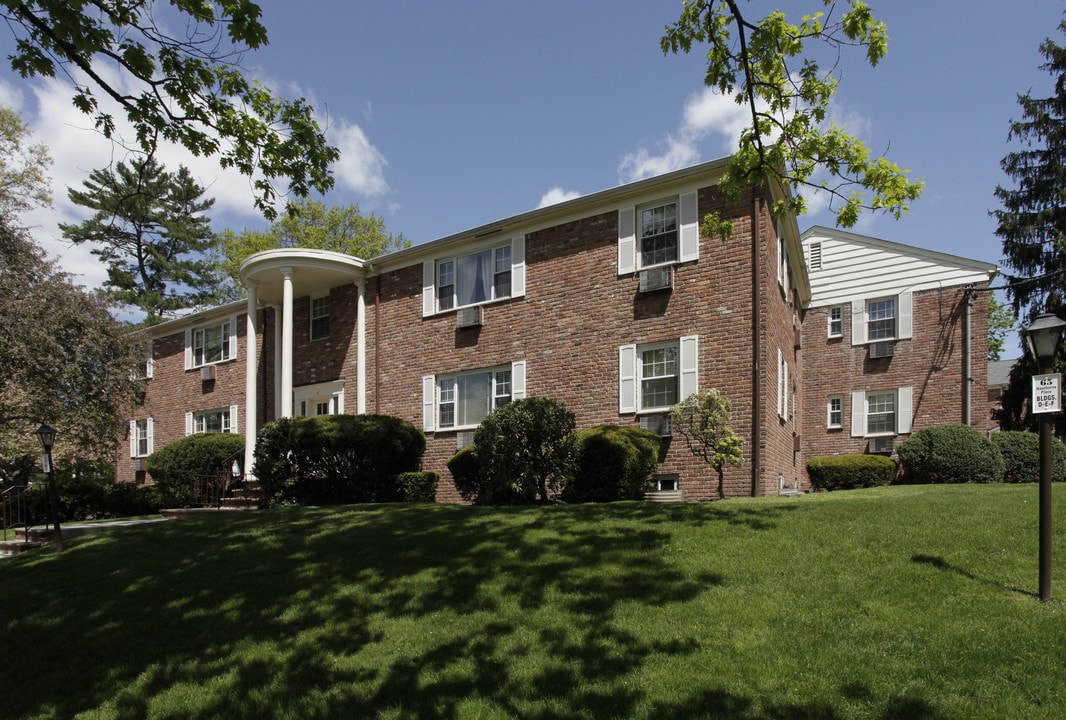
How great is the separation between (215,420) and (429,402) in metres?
8.79

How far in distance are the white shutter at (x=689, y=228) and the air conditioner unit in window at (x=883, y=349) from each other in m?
10.0

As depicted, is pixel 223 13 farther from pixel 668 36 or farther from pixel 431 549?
pixel 431 549

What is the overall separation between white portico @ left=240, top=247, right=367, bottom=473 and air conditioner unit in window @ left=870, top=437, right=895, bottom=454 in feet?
45.5

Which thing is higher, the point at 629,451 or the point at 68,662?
the point at 629,451

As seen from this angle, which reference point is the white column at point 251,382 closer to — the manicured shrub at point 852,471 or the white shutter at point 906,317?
the manicured shrub at point 852,471

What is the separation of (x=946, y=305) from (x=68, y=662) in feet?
67.8

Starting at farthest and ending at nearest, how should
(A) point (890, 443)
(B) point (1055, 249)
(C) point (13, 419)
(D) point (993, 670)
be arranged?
(B) point (1055, 249) < (A) point (890, 443) < (C) point (13, 419) < (D) point (993, 670)

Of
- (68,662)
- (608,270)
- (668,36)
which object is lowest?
(68,662)

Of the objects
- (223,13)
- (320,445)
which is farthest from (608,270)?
(223,13)

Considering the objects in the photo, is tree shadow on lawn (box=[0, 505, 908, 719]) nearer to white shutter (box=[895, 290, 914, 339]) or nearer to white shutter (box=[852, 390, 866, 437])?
white shutter (box=[852, 390, 866, 437])

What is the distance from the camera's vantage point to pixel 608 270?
44.4 feet

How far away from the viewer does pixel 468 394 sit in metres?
15.3

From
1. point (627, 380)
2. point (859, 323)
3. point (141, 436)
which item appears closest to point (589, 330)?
point (627, 380)

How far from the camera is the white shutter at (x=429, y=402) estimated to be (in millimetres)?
15555
